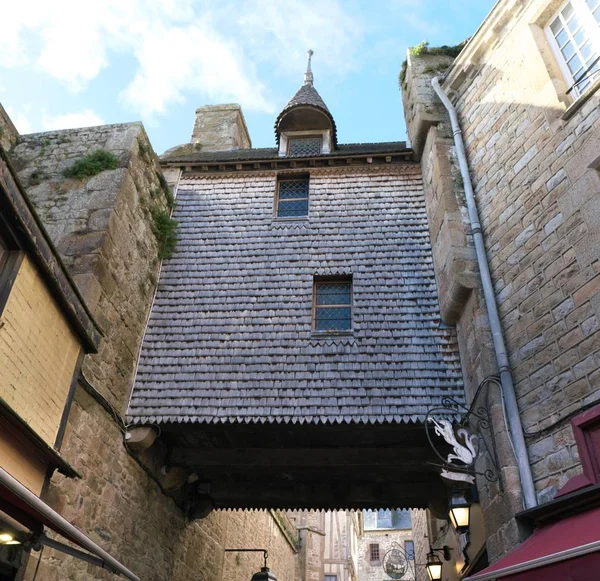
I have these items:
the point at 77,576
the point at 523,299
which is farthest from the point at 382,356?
the point at 77,576

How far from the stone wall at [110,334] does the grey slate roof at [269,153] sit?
3.83 ft

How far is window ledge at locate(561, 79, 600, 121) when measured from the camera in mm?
5090

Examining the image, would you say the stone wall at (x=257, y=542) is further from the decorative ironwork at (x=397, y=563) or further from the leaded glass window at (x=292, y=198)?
the decorative ironwork at (x=397, y=563)

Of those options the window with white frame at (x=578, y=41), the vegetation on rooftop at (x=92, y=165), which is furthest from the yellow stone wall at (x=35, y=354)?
the window with white frame at (x=578, y=41)

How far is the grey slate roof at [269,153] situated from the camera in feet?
29.1

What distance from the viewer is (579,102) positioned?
522 cm

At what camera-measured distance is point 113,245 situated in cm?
632

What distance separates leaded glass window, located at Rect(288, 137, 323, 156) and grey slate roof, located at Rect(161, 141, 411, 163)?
0.29 meters

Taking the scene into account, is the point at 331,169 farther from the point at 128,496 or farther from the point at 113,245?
the point at 128,496

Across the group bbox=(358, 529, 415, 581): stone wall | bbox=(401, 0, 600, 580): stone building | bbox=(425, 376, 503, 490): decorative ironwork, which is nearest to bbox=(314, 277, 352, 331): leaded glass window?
bbox=(401, 0, 600, 580): stone building

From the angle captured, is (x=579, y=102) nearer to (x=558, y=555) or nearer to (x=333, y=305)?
(x=333, y=305)

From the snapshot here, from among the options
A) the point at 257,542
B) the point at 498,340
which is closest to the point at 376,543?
the point at 257,542

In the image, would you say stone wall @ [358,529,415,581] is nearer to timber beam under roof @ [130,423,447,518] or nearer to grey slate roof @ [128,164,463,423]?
timber beam under roof @ [130,423,447,518]

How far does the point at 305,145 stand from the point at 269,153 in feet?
2.26
